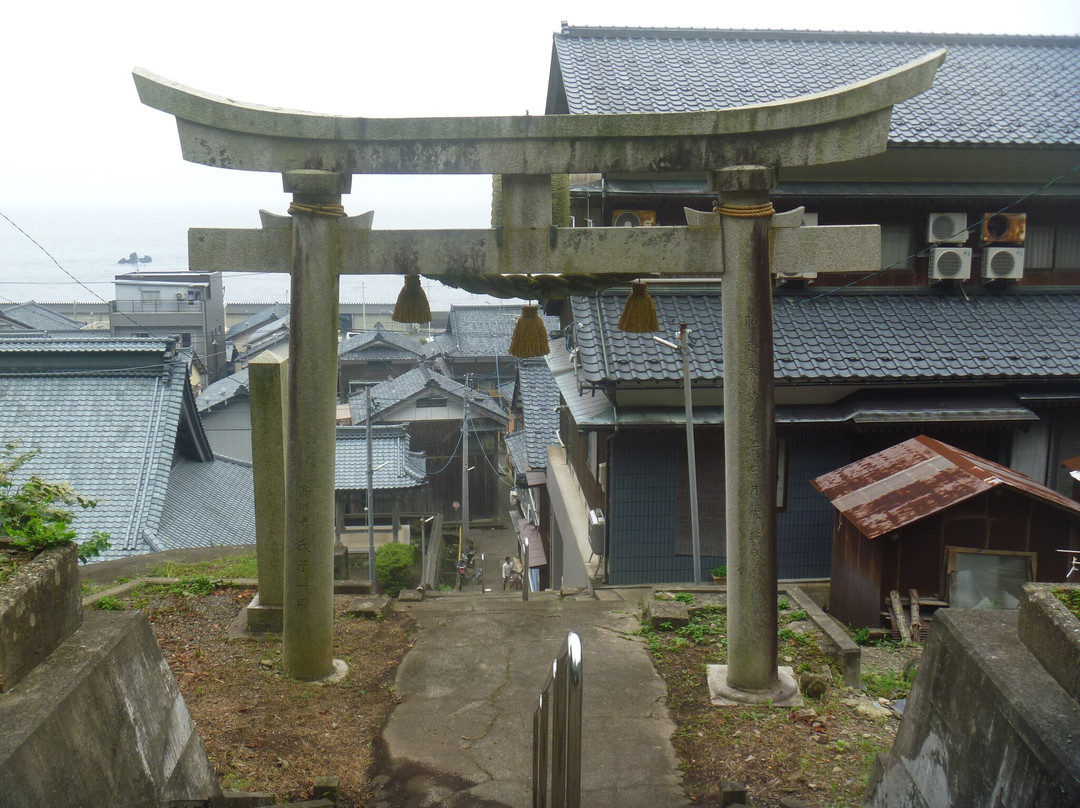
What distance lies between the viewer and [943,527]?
10391 mm

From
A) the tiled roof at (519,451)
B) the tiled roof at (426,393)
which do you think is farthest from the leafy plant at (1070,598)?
the tiled roof at (426,393)

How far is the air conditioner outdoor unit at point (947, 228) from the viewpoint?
582 inches

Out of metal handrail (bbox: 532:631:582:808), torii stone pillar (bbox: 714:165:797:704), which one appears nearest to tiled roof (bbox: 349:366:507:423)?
torii stone pillar (bbox: 714:165:797:704)

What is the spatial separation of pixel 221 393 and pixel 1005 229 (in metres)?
28.8

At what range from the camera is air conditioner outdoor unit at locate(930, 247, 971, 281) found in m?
14.7

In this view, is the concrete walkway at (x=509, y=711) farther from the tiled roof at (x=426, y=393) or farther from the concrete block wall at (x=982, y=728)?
the tiled roof at (x=426, y=393)

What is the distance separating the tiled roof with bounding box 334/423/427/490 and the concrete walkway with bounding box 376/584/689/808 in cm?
1932

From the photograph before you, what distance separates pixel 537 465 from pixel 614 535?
1128 centimetres

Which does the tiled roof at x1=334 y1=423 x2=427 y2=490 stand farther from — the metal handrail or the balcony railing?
the metal handrail

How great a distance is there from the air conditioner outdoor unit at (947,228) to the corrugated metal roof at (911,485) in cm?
474

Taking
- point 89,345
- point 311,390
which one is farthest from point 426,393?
point 311,390

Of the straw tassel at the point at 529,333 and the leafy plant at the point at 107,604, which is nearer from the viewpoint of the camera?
the straw tassel at the point at 529,333

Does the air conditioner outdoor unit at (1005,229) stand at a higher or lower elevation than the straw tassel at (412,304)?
higher

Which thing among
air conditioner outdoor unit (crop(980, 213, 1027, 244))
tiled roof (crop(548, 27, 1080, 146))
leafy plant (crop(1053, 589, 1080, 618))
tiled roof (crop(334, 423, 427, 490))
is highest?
tiled roof (crop(548, 27, 1080, 146))
